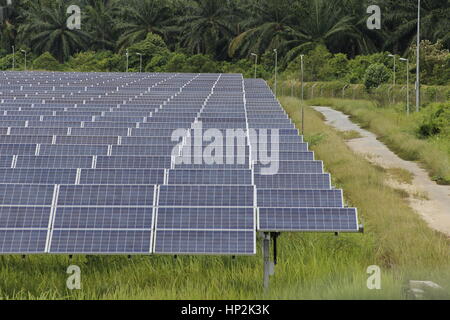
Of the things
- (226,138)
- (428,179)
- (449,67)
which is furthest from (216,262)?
(449,67)

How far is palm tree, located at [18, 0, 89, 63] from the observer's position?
9781 cm

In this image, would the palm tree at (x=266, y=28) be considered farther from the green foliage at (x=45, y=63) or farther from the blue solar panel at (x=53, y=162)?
the blue solar panel at (x=53, y=162)

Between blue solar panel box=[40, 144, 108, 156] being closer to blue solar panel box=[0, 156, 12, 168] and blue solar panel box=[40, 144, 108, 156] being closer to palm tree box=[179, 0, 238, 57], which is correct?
blue solar panel box=[0, 156, 12, 168]

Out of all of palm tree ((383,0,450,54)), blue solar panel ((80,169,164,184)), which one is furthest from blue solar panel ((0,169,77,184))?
palm tree ((383,0,450,54))

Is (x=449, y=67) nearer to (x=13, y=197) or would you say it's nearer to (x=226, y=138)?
(x=226, y=138)

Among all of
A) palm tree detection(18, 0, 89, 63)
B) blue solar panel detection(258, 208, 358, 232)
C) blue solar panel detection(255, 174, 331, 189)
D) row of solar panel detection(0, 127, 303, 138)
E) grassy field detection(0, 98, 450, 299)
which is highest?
palm tree detection(18, 0, 89, 63)

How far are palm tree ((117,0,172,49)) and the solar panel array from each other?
71202 millimetres

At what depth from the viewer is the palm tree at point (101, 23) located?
100188 millimetres

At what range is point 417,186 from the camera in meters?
25.8

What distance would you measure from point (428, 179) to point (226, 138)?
9.55 metres

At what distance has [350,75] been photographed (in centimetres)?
7719

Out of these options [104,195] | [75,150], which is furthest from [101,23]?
[104,195]

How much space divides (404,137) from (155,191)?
2591 centimetres

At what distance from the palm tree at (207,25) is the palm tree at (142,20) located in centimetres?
358
